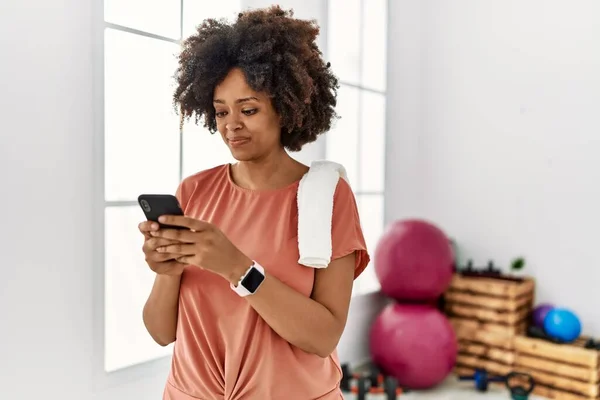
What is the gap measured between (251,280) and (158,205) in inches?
8.0

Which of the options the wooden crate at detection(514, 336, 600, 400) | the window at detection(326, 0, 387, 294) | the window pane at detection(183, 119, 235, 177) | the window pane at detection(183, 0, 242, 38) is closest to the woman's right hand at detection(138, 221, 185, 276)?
the window pane at detection(183, 119, 235, 177)

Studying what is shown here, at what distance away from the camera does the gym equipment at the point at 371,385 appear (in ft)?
8.03

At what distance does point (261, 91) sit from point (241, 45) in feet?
0.36

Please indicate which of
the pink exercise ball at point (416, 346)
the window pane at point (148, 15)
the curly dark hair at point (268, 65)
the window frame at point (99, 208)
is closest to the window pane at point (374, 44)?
the pink exercise ball at point (416, 346)

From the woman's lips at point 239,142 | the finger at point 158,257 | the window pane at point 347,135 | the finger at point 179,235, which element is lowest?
the finger at point 158,257

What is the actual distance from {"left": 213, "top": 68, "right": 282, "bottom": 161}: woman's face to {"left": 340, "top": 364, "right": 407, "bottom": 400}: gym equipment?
1666mm

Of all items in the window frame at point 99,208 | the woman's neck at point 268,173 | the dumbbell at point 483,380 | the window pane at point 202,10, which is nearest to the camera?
the woman's neck at point 268,173

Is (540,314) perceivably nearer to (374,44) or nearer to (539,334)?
(539,334)

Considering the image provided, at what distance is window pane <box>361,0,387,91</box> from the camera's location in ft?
10.1

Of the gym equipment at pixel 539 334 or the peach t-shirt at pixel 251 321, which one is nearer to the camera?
the peach t-shirt at pixel 251 321

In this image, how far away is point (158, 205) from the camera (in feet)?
3.06

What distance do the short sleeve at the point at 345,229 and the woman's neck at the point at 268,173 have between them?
0.34ft

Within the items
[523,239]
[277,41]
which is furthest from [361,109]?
[277,41]

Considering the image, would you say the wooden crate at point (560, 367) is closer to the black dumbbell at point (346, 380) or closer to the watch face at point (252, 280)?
the black dumbbell at point (346, 380)
